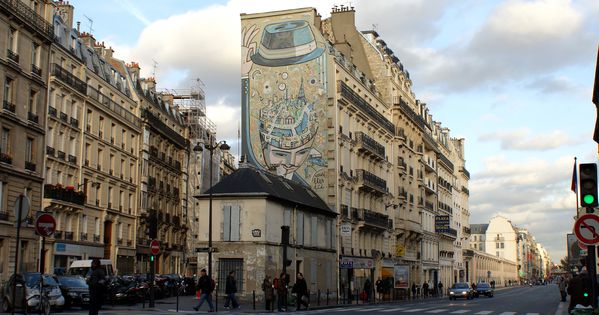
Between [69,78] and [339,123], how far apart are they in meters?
19.4

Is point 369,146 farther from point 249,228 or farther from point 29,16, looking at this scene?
point 29,16

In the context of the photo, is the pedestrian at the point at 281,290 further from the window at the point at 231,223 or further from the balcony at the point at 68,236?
the balcony at the point at 68,236

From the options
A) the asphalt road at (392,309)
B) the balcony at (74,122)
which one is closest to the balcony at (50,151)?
the balcony at (74,122)

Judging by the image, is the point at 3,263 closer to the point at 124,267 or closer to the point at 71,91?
the point at 71,91

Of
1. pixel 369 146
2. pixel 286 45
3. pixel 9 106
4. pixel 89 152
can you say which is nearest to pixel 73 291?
pixel 9 106

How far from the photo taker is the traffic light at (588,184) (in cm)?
1309

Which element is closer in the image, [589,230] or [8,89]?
[589,230]

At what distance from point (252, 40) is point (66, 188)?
1787 centimetres

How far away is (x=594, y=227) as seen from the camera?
13.7m

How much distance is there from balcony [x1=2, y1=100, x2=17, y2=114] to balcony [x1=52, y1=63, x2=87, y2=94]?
8.26 metres

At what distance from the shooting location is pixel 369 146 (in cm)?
6088

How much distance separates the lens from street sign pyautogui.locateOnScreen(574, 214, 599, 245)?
13.7 metres

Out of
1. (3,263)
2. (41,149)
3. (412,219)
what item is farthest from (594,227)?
(412,219)

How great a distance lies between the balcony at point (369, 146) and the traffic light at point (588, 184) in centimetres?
4492
